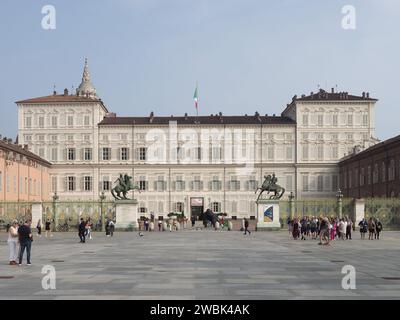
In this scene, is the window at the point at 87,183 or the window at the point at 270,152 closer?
the window at the point at 87,183

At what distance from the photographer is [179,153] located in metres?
82.0

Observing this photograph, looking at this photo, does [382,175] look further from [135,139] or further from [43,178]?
[43,178]

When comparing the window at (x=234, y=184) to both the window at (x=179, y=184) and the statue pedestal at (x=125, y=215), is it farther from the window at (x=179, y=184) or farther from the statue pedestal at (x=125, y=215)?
the statue pedestal at (x=125, y=215)

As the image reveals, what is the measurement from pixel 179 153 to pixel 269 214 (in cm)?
3689

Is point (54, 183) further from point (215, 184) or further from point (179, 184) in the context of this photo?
point (215, 184)

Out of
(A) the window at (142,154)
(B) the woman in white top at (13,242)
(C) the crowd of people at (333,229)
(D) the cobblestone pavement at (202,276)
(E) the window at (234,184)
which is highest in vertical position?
(A) the window at (142,154)

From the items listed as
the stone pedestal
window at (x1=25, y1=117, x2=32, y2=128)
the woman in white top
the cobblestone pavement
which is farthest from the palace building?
the woman in white top

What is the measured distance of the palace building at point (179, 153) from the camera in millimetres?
81688

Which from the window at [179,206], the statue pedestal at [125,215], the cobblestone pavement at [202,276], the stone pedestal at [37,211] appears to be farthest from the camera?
the window at [179,206]

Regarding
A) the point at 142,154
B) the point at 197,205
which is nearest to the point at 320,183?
the point at 197,205

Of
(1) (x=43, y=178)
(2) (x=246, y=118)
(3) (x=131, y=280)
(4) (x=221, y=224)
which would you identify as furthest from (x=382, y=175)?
(3) (x=131, y=280)

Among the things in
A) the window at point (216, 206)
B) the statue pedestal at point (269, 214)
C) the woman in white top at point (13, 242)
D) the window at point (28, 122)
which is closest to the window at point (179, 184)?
the window at point (216, 206)

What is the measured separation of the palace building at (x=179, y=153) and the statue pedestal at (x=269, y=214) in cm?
3525
